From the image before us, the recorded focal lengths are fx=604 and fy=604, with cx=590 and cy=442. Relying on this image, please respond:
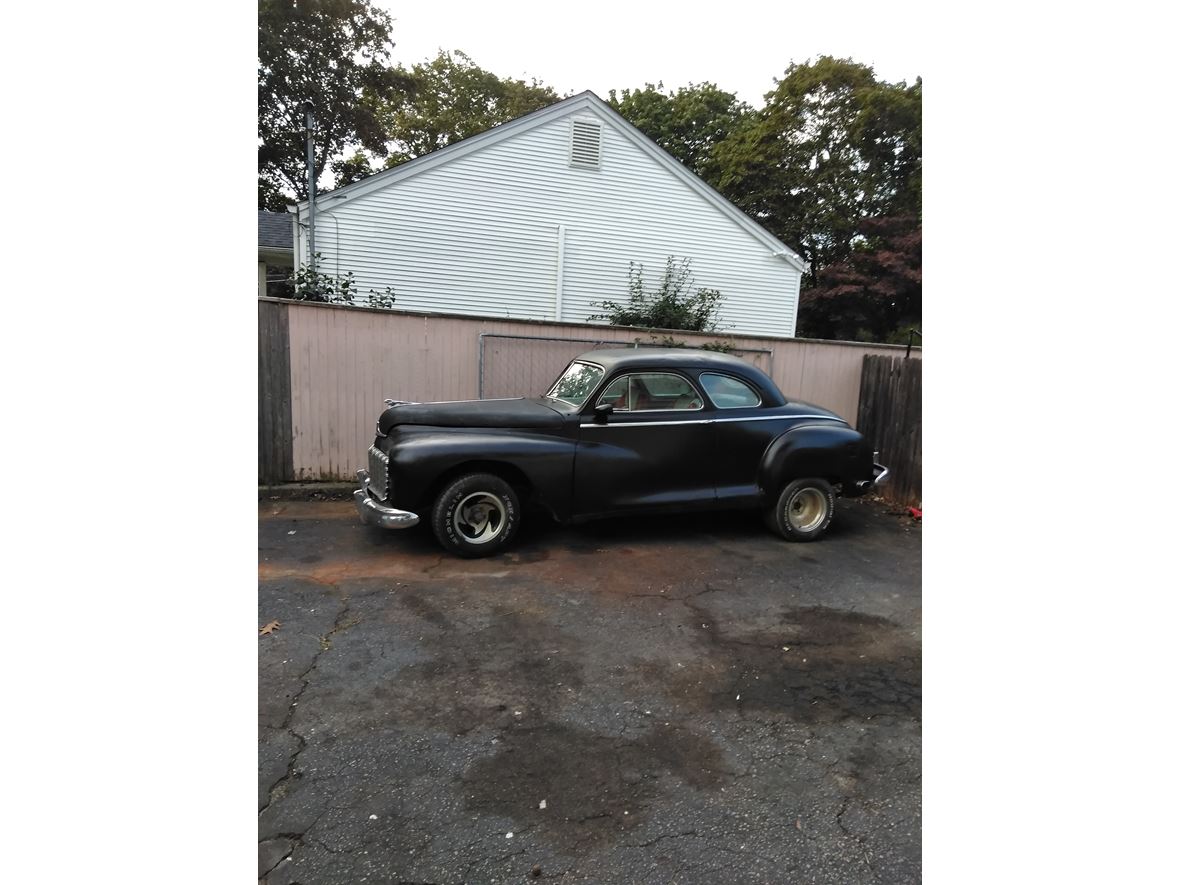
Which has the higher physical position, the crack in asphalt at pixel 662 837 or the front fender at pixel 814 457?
the front fender at pixel 814 457

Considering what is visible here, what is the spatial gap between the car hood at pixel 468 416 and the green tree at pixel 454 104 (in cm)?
2538

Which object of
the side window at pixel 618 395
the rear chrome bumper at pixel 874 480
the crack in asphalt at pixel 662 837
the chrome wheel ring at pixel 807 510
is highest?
the side window at pixel 618 395

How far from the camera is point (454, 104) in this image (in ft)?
94.3

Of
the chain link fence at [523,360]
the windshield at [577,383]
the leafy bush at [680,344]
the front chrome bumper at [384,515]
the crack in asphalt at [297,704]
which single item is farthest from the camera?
the leafy bush at [680,344]

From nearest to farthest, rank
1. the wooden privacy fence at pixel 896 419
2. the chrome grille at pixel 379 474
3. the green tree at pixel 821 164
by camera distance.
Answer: the chrome grille at pixel 379 474 < the wooden privacy fence at pixel 896 419 < the green tree at pixel 821 164

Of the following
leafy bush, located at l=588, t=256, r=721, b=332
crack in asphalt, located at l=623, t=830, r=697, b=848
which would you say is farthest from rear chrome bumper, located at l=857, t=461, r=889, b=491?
leafy bush, located at l=588, t=256, r=721, b=332

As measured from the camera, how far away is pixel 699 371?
5438 mm

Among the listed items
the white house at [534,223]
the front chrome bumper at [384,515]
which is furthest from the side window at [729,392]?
the white house at [534,223]

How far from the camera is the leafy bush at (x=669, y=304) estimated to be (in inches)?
474

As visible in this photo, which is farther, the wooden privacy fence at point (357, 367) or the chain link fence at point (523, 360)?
the chain link fence at point (523, 360)

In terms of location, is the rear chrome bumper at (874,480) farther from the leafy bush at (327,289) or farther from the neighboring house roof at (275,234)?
the neighboring house roof at (275,234)

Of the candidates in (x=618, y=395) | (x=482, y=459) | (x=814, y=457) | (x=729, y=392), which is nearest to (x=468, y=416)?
(x=482, y=459)

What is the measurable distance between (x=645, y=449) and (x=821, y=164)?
2335 cm

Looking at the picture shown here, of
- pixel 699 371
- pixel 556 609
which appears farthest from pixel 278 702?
pixel 699 371
